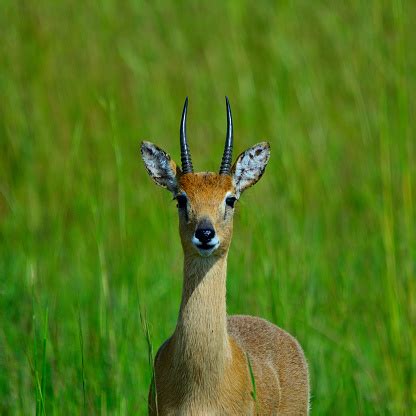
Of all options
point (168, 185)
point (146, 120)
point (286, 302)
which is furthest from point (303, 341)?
point (146, 120)

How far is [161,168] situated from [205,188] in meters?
0.35

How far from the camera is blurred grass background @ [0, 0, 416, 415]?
5883 mm

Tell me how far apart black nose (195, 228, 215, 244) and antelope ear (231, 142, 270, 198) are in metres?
0.56

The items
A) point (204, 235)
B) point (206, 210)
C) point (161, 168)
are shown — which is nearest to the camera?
point (204, 235)

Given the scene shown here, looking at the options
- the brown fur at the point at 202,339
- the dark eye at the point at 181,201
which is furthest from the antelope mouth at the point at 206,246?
the dark eye at the point at 181,201

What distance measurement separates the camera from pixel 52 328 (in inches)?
257

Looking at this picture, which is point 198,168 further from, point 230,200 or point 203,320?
point 203,320

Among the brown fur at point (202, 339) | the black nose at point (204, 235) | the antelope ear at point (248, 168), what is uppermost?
the antelope ear at point (248, 168)

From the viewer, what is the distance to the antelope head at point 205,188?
15.7 ft

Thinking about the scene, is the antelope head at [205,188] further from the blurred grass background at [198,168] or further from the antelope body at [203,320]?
the blurred grass background at [198,168]

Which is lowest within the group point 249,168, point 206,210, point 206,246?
point 206,246

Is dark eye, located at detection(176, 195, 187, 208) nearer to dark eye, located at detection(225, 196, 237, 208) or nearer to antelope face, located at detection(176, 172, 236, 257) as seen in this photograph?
antelope face, located at detection(176, 172, 236, 257)

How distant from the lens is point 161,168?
17.3ft

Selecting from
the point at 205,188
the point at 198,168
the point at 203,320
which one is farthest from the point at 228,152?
the point at 198,168
